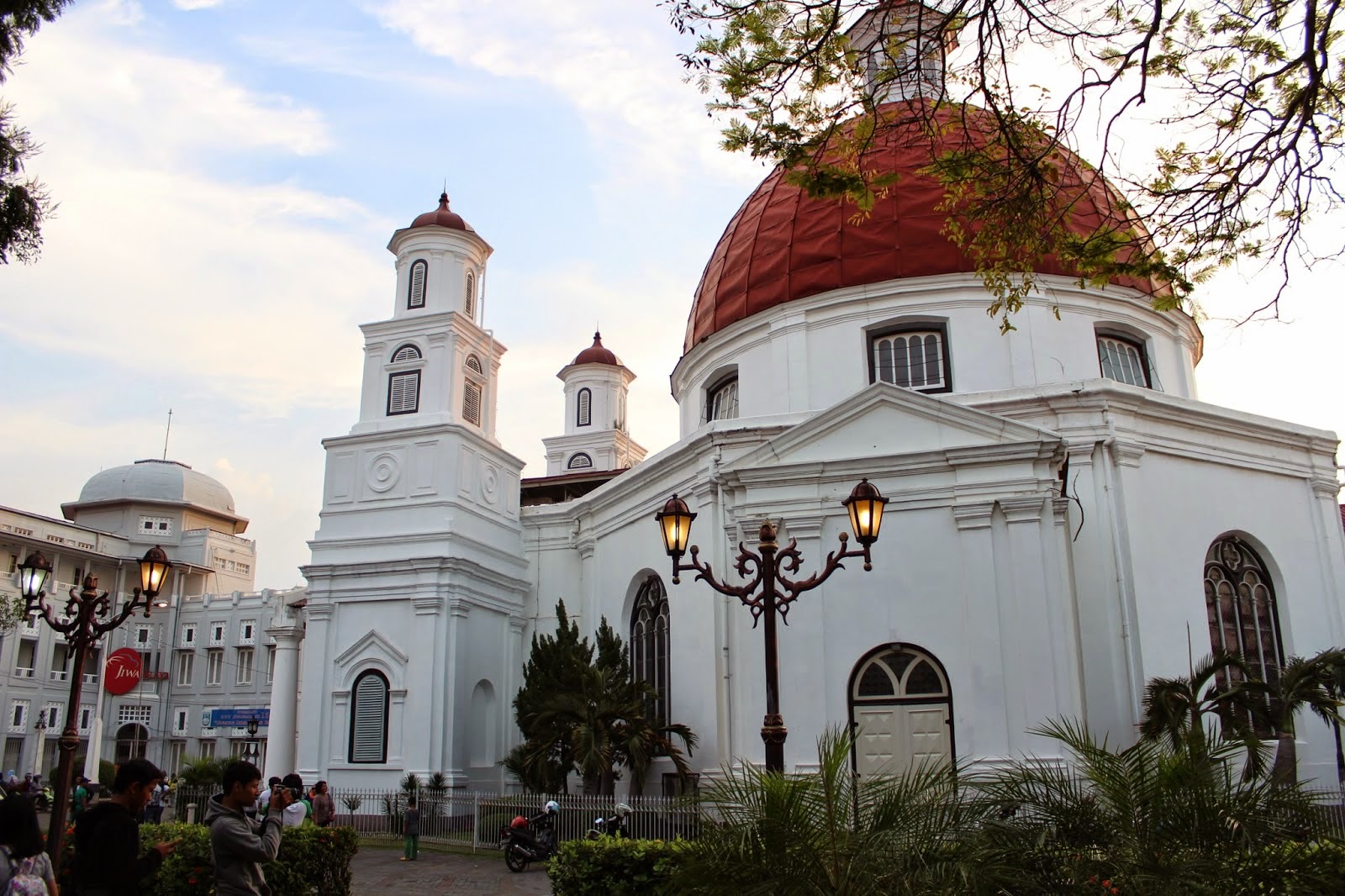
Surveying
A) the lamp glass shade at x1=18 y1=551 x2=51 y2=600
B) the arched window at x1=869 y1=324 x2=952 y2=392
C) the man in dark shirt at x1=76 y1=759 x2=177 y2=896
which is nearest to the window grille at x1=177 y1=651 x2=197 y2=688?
the lamp glass shade at x1=18 y1=551 x2=51 y2=600

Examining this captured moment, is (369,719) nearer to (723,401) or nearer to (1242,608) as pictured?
(723,401)

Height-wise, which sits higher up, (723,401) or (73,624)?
(723,401)

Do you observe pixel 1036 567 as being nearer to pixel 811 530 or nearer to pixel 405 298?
pixel 811 530

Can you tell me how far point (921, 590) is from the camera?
16.7 m

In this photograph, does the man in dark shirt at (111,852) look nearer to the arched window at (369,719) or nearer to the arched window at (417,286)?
the arched window at (369,719)

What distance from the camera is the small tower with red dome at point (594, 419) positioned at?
144 feet

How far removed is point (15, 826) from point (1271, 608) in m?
20.0

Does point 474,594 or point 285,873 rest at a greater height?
point 474,594

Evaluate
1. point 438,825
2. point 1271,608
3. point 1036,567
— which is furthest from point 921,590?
point 438,825

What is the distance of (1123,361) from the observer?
2147 cm

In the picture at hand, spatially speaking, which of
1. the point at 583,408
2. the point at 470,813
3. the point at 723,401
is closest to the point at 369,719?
the point at 470,813

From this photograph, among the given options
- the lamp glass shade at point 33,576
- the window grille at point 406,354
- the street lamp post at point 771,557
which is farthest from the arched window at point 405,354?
the street lamp post at point 771,557

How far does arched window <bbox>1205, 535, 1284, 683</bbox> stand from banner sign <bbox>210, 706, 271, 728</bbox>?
130 ft

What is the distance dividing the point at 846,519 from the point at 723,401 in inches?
266
